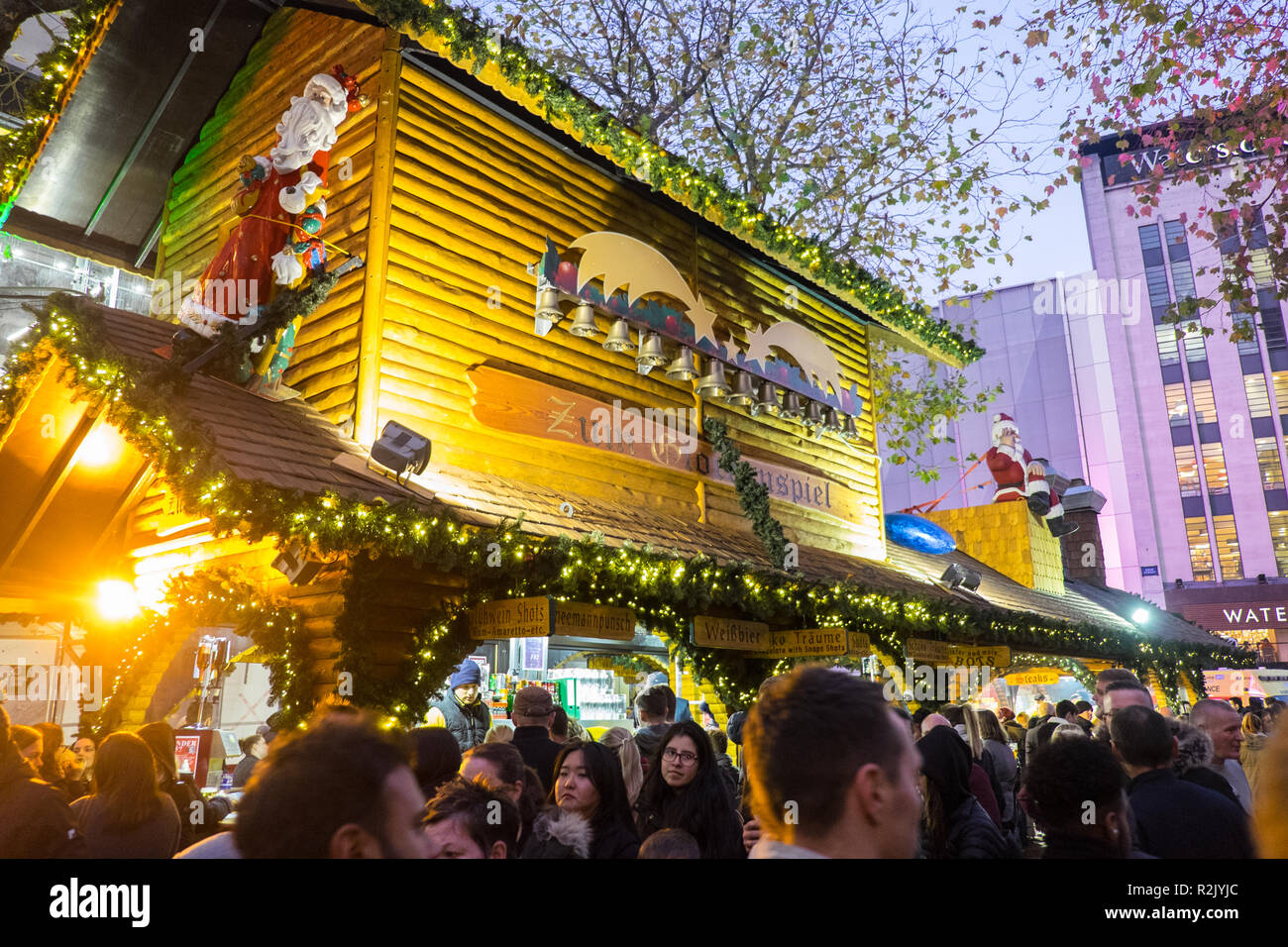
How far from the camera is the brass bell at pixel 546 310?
872 cm

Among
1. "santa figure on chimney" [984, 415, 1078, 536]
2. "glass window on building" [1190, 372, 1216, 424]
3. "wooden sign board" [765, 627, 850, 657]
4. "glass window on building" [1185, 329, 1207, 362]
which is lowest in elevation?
"wooden sign board" [765, 627, 850, 657]

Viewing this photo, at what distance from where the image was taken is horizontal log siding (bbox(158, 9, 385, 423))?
7855mm

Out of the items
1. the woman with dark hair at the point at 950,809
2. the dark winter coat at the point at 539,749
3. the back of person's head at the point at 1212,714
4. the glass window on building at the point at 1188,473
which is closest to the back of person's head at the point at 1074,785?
the woman with dark hair at the point at 950,809

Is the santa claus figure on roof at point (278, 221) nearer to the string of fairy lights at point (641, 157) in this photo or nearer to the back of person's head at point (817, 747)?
the string of fairy lights at point (641, 157)

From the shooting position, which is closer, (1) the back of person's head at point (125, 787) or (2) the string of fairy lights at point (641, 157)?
(1) the back of person's head at point (125, 787)

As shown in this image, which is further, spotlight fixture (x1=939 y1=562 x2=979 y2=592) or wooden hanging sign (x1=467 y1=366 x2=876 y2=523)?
spotlight fixture (x1=939 y1=562 x2=979 y2=592)

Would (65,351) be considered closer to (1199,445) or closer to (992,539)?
(992,539)

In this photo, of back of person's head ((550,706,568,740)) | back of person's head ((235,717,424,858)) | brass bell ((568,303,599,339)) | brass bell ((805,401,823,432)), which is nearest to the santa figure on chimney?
brass bell ((805,401,823,432))

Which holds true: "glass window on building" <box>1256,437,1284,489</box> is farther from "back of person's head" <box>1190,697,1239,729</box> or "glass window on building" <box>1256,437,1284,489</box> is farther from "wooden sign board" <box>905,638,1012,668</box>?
"back of person's head" <box>1190,697,1239,729</box>

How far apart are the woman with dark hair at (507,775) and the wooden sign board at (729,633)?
459 cm

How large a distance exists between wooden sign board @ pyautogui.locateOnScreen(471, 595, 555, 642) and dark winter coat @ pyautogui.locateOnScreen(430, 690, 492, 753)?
155cm

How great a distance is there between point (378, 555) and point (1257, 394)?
48334mm

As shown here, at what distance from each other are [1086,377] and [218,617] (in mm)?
46099

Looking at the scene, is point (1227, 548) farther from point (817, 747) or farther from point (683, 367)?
point (817, 747)
